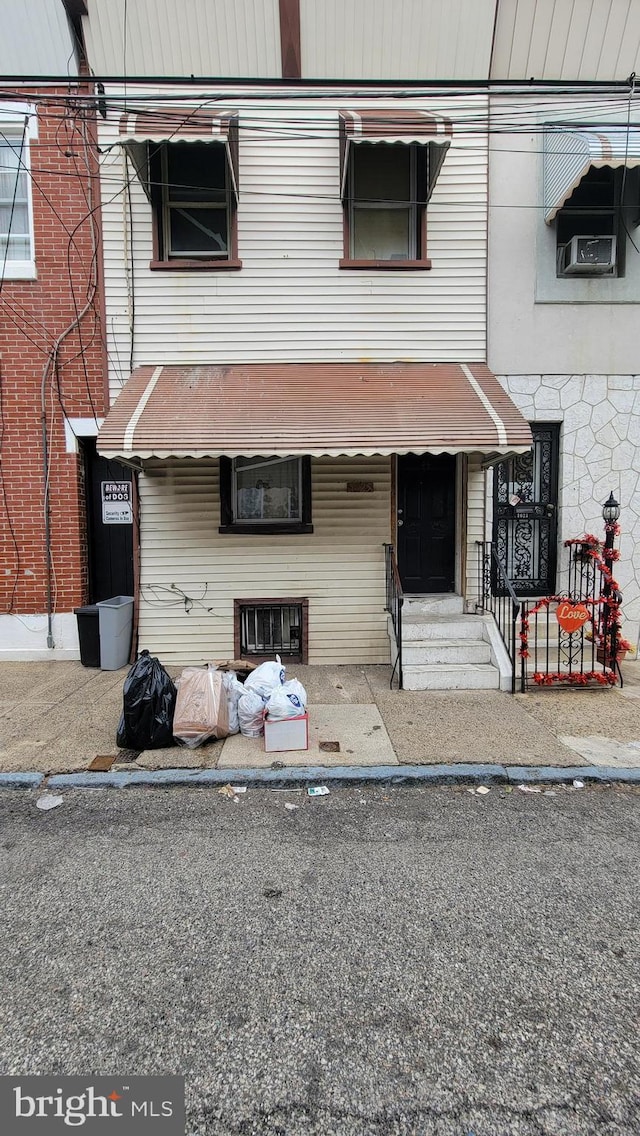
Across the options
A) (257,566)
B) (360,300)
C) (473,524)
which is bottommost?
(257,566)

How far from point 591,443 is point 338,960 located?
6770 millimetres

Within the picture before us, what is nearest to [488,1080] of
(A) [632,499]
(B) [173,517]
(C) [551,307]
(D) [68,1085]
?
(D) [68,1085]

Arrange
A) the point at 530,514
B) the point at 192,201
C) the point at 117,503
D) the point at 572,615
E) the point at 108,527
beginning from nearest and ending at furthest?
the point at 572,615 → the point at 192,201 → the point at 530,514 → the point at 117,503 → the point at 108,527

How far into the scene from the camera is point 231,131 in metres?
6.64

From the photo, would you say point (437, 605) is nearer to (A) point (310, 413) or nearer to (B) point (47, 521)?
(A) point (310, 413)

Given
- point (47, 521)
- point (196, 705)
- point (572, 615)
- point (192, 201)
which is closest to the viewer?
point (196, 705)

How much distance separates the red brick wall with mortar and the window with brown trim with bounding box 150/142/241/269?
30.4 inches

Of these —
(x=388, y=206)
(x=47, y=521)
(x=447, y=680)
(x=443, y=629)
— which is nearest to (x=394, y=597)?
(x=443, y=629)

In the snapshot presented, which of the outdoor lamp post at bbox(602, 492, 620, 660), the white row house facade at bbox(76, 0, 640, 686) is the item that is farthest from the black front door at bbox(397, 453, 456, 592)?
the outdoor lamp post at bbox(602, 492, 620, 660)

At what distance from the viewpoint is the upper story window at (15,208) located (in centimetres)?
709

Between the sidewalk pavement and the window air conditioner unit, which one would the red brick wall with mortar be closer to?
the sidewalk pavement

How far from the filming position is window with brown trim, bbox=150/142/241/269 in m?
7.04

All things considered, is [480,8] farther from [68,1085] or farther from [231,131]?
[68,1085]

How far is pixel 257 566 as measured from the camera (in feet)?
23.6
